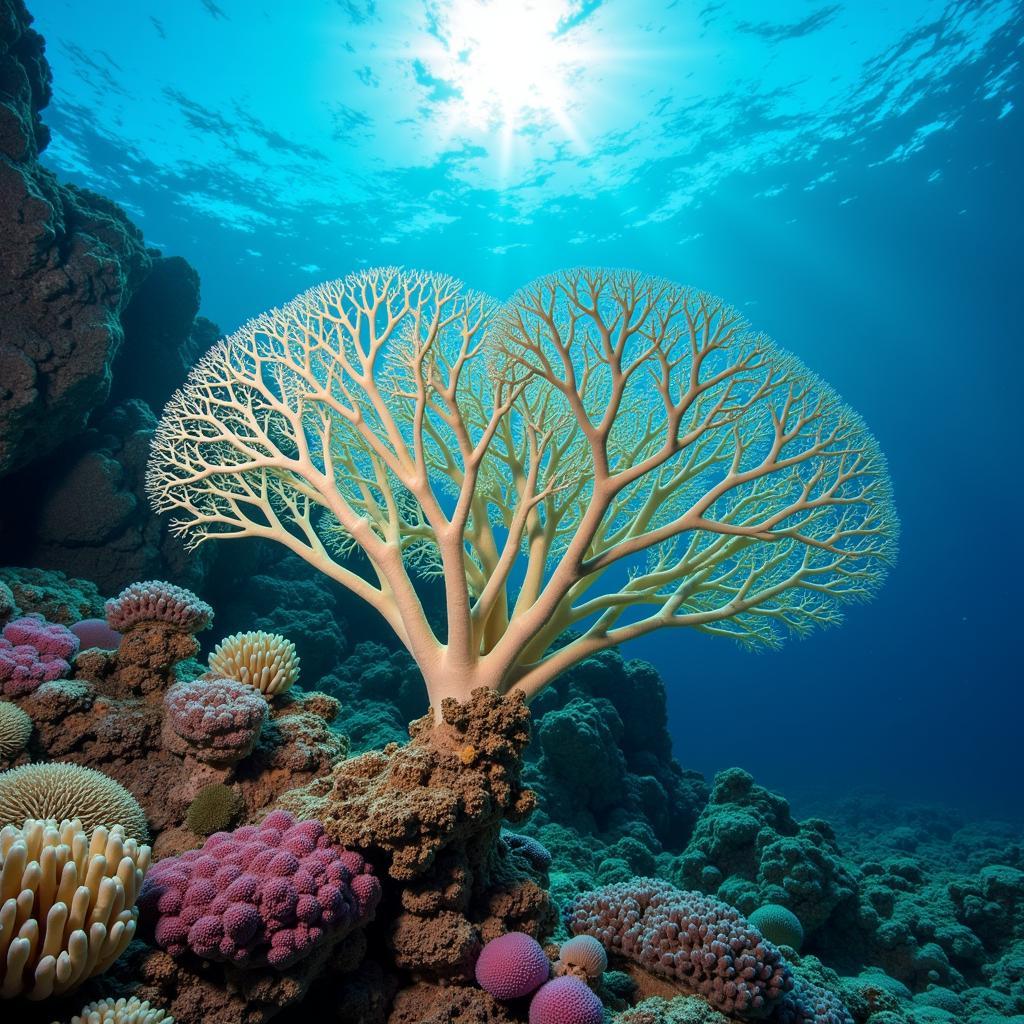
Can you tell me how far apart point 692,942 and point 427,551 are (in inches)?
204

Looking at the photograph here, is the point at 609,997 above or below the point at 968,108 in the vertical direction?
below

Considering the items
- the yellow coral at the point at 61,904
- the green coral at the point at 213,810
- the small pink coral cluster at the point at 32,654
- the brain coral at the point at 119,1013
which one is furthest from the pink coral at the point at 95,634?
the brain coral at the point at 119,1013

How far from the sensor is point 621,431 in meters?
6.51

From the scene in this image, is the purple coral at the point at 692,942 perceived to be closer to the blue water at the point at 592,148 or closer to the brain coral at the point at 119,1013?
the brain coral at the point at 119,1013

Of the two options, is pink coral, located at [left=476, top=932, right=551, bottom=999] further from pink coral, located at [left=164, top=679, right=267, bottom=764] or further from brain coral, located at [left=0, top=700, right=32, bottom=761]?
brain coral, located at [left=0, top=700, right=32, bottom=761]

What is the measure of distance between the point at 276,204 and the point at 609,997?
39.8m

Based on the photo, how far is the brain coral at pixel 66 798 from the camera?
3055 millimetres

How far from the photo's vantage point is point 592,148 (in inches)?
1214

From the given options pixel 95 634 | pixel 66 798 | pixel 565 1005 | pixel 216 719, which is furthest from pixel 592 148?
pixel 565 1005

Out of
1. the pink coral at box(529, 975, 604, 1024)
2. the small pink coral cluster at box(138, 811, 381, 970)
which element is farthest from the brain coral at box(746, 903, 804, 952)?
the small pink coral cluster at box(138, 811, 381, 970)

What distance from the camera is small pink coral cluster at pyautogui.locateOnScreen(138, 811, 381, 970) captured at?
254 centimetres

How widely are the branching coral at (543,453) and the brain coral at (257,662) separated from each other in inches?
36.7

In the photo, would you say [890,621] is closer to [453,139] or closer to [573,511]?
[453,139]

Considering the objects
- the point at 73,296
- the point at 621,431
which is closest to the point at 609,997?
the point at 621,431
